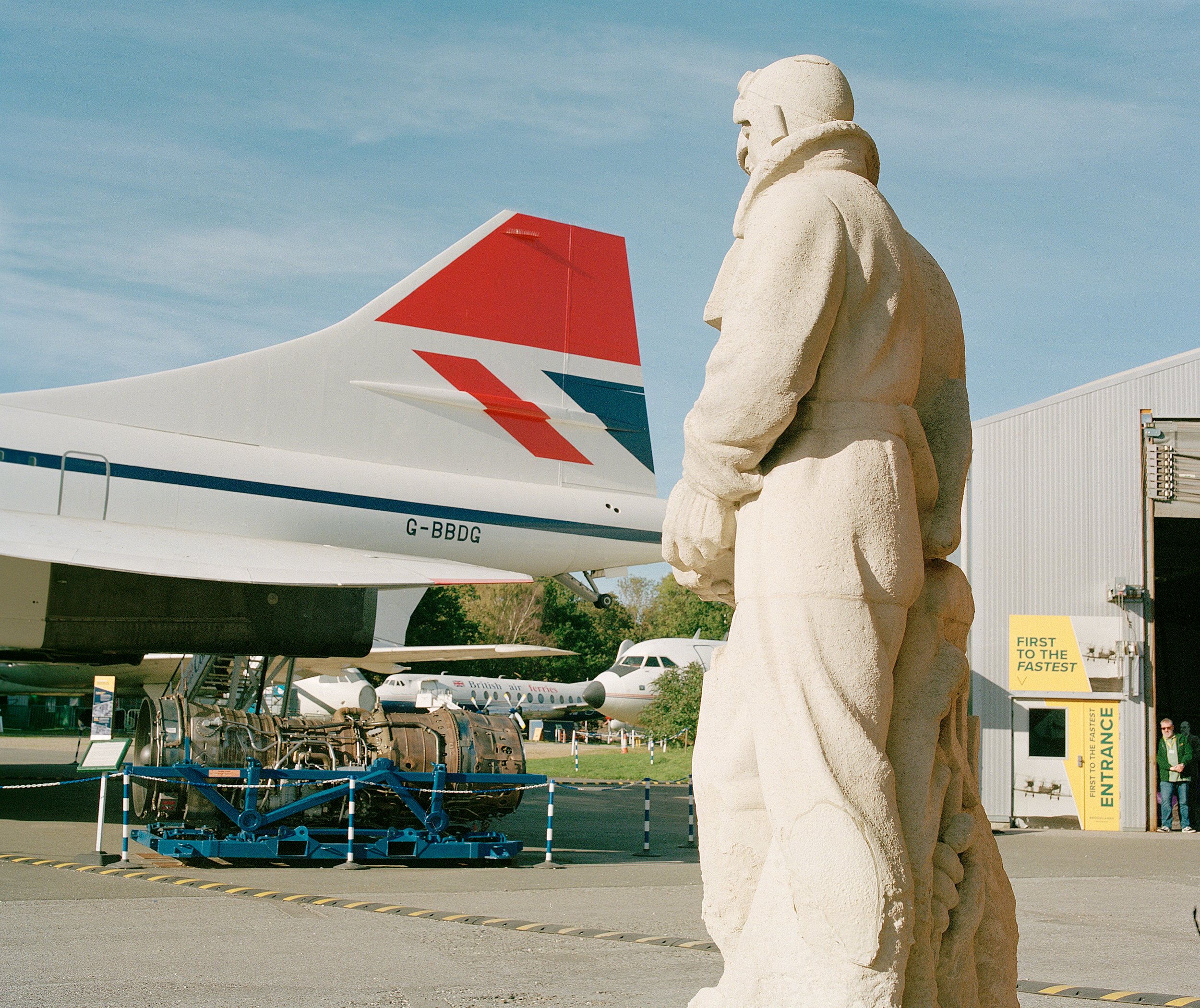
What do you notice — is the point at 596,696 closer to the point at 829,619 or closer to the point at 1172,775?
the point at 1172,775

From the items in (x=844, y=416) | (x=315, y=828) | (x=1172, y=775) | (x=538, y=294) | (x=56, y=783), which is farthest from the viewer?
(x=538, y=294)

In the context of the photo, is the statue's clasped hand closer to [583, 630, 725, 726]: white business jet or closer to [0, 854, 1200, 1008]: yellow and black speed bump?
[0, 854, 1200, 1008]: yellow and black speed bump

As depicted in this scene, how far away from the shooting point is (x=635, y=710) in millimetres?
31953

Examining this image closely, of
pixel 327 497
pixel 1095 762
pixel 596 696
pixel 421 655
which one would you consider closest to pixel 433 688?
pixel 596 696

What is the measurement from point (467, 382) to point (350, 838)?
7.25m

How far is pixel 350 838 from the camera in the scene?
9773 mm

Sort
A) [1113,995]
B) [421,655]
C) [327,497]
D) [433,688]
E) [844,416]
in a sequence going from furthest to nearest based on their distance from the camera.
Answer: [433,688], [421,655], [327,497], [1113,995], [844,416]

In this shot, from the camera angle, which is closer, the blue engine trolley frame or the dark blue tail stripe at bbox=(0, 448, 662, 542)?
the blue engine trolley frame

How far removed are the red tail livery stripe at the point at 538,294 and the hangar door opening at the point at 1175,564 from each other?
7.31m

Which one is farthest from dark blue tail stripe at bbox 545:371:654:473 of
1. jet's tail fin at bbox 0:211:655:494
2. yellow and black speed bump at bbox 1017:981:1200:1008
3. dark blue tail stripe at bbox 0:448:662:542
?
yellow and black speed bump at bbox 1017:981:1200:1008

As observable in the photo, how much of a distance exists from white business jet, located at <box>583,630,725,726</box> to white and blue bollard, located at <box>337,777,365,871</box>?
→ 21.3 metres

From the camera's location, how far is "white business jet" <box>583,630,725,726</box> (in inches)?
1261

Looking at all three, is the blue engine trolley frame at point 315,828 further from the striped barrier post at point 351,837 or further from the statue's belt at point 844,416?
the statue's belt at point 844,416

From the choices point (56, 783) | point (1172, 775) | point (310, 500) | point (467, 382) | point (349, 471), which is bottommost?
point (56, 783)
